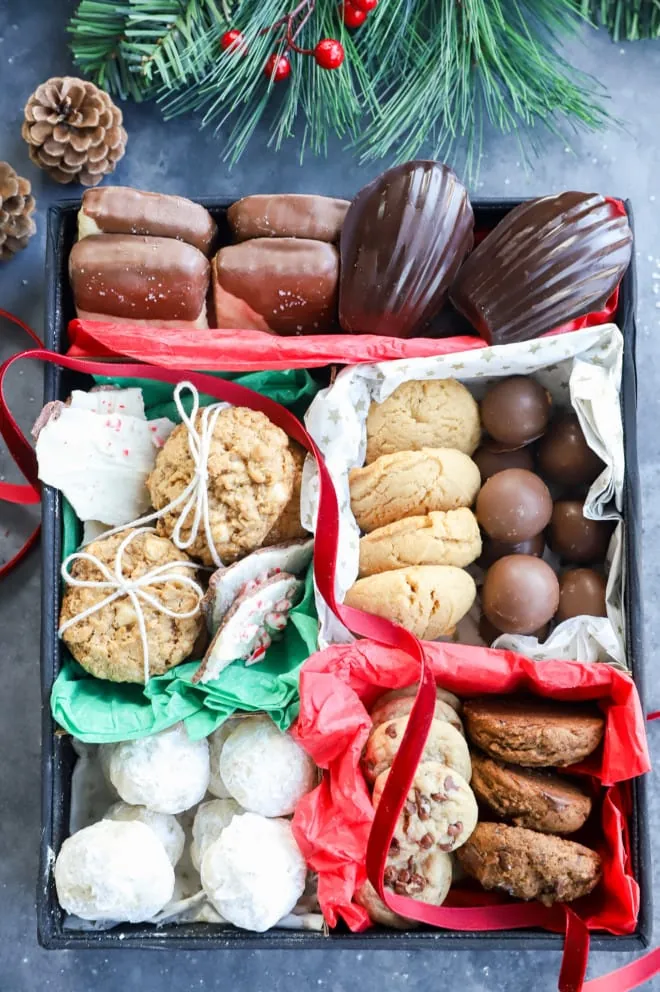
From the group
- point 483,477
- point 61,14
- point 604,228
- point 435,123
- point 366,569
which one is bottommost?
point 366,569

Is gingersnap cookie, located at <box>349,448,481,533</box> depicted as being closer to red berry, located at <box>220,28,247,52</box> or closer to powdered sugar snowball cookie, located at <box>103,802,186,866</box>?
powdered sugar snowball cookie, located at <box>103,802,186,866</box>

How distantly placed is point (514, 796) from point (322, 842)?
9.1 inches

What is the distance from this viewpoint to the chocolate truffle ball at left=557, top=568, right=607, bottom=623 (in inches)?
49.0

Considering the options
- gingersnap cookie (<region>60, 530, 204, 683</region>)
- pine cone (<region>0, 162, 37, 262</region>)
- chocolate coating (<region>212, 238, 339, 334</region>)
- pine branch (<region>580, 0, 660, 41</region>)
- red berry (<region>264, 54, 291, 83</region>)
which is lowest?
gingersnap cookie (<region>60, 530, 204, 683</region>)

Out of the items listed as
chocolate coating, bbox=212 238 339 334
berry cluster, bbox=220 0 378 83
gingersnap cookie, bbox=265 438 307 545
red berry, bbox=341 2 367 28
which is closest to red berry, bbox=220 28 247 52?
berry cluster, bbox=220 0 378 83

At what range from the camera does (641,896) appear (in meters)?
1.17

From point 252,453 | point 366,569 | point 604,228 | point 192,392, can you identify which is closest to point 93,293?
point 192,392

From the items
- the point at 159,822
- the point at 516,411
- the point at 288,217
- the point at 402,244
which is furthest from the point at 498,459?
the point at 159,822

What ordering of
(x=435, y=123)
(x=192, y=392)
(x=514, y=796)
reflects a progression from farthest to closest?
(x=435, y=123) → (x=192, y=392) → (x=514, y=796)

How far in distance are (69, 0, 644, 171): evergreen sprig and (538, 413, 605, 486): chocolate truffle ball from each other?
431 mm

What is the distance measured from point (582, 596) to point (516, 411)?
0.24m

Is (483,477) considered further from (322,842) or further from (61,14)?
(61,14)

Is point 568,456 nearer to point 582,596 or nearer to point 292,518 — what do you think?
point 582,596

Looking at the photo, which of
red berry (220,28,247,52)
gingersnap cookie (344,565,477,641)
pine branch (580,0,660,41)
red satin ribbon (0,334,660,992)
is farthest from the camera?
pine branch (580,0,660,41)
